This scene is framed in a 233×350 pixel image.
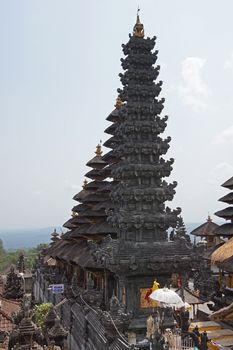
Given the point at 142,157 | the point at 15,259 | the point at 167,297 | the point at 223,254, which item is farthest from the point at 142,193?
the point at 15,259

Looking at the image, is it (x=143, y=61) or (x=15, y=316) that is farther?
(x=143, y=61)

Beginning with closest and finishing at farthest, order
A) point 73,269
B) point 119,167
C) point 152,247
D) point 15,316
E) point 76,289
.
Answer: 1. point 15,316
2. point 152,247
3. point 119,167
4. point 76,289
5. point 73,269

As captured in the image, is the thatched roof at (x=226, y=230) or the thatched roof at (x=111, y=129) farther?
the thatched roof at (x=111, y=129)

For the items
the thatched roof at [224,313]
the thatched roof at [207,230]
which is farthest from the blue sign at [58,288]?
the thatched roof at [224,313]

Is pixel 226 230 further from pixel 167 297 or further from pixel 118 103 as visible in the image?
pixel 167 297

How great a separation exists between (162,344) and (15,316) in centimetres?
941

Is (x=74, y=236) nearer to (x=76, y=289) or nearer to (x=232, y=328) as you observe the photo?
(x=76, y=289)

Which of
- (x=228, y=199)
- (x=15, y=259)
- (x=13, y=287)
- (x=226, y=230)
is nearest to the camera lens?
(x=226, y=230)

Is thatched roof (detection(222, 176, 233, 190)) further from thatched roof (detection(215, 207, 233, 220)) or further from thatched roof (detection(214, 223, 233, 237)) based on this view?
thatched roof (detection(214, 223, 233, 237))

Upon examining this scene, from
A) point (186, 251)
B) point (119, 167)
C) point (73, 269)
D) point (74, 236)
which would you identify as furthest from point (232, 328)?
point (73, 269)

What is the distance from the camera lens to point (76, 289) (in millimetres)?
24281

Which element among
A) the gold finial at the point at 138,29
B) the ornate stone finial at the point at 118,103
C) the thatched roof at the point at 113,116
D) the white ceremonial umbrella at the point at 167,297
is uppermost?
the gold finial at the point at 138,29

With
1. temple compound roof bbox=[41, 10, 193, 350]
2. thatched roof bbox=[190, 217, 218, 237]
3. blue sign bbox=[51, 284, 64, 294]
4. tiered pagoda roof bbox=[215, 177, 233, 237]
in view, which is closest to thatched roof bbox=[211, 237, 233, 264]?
temple compound roof bbox=[41, 10, 193, 350]

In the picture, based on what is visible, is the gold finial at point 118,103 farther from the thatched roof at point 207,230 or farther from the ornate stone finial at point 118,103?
the thatched roof at point 207,230
